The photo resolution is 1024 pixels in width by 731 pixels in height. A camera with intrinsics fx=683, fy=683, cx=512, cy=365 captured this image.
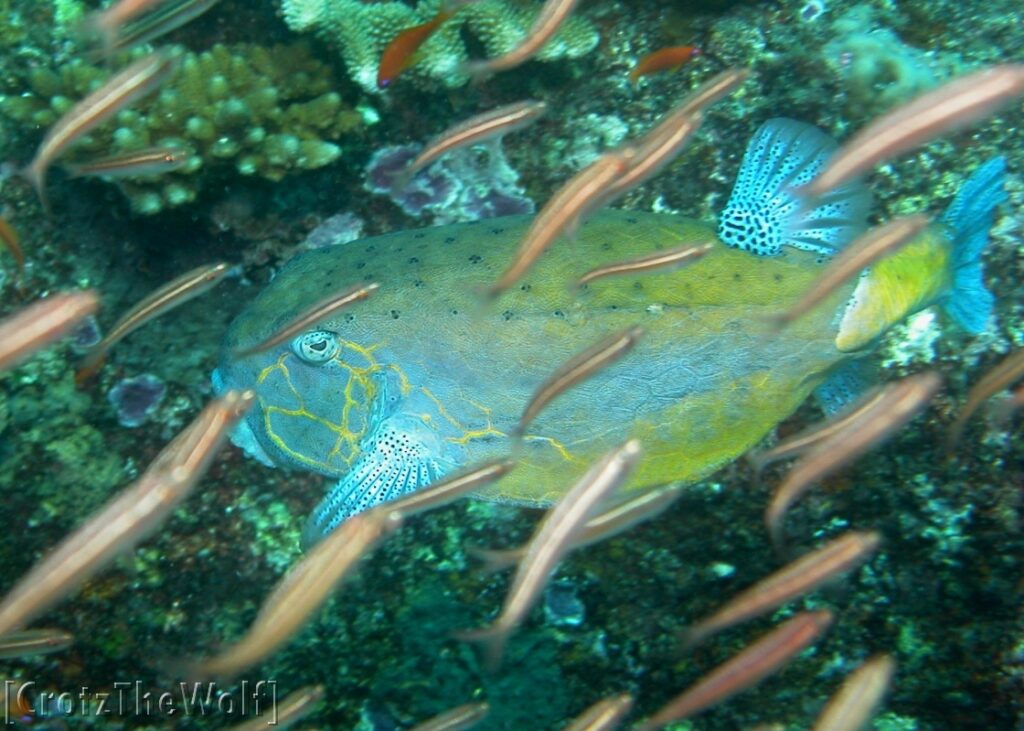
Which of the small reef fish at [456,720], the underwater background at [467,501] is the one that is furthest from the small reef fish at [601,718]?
the underwater background at [467,501]

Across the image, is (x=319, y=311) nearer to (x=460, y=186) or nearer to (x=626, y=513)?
(x=626, y=513)

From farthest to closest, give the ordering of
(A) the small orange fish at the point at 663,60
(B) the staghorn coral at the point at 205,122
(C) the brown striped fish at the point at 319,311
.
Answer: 1. (B) the staghorn coral at the point at 205,122
2. (A) the small orange fish at the point at 663,60
3. (C) the brown striped fish at the point at 319,311

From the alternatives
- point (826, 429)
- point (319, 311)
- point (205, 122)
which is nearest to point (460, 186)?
point (205, 122)

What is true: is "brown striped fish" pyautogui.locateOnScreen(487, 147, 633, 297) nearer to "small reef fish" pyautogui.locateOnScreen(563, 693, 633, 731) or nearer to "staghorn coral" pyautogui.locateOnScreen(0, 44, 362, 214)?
"small reef fish" pyautogui.locateOnScreen(563, 693, 633, 731)

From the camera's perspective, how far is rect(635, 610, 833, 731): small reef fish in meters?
2.55

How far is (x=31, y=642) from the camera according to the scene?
2.96 metres

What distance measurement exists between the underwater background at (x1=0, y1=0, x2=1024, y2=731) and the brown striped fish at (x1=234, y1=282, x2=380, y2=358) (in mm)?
1611

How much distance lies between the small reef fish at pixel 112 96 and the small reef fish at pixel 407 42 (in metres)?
1.38

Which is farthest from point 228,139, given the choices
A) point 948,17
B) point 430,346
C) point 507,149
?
point 948,17

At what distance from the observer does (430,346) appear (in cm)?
363

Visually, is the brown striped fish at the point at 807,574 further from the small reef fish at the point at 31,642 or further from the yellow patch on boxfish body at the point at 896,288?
the small reef fish at the point at 31,642

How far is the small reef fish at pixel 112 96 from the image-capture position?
2.85m

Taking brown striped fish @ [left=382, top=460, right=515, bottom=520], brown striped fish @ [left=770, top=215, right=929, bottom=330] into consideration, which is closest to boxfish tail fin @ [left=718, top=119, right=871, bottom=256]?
brown striped fish @ [left=770, top=215, right=929, bottom=330]

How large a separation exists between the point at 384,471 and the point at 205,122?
2560 mm
